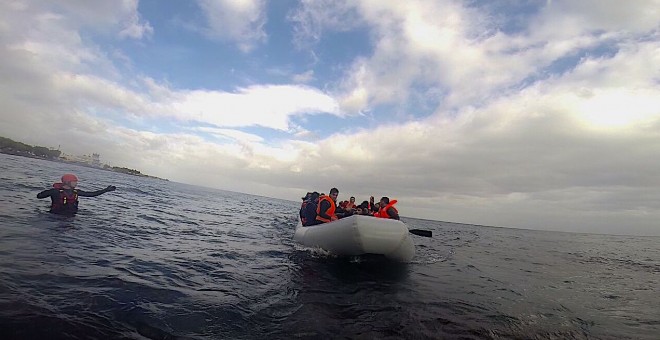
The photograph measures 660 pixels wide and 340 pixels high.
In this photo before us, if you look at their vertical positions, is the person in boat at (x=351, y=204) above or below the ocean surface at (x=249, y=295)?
above

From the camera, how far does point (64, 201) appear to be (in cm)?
1046

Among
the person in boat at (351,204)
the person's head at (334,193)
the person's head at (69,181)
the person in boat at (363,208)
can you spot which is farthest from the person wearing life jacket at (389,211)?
the person's head at (69,181)

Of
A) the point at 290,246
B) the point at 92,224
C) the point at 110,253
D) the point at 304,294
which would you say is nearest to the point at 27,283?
the point at 110,253

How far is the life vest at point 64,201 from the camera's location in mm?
10359

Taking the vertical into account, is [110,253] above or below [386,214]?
below

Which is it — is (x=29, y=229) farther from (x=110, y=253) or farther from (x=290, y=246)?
(x=290, y=246)

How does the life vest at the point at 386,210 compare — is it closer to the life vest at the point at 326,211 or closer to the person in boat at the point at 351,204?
the life vest at the point at 326,211

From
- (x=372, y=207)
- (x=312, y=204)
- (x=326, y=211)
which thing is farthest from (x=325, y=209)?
(x=372, y=207)

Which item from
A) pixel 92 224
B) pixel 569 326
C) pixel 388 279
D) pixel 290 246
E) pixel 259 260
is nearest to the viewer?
pixel 569 326

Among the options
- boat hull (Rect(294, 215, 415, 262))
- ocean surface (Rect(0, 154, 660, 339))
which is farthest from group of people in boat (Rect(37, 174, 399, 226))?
boat hull (Rect(294, 215, 415, 262))

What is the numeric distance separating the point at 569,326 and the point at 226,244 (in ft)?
30.9

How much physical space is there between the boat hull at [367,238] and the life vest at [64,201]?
799cm

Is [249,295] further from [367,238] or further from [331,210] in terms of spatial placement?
[331,210]

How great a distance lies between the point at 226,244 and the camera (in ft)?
37.2
